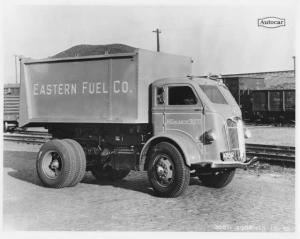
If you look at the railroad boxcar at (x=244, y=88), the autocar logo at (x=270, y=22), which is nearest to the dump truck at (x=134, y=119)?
the autocar logo at (x=270, y=22)

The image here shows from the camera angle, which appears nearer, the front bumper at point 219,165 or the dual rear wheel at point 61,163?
the front bumper at point 219,165

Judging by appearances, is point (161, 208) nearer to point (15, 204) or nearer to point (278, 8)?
point (15, 204)

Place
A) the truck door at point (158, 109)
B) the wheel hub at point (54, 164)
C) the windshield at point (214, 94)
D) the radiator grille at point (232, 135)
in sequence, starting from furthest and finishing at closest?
the wheel hub at point (54, 164) < the truck door at point (158, 109) < the windshield at point (214, 94) < the radiator grille at point (232, 135)

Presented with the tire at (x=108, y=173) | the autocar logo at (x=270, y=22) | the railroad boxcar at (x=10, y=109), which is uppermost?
the autocar logo at (x=270, y=22)

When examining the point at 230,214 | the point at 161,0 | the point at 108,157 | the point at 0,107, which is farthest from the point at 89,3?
the point at 230,214

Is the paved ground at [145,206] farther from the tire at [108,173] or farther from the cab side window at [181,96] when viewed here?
the cab side window at [181,96]

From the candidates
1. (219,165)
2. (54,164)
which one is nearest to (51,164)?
(54,164)

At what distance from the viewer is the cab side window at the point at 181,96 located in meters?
8.79

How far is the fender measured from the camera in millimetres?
8391

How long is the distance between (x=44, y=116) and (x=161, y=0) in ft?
12.2

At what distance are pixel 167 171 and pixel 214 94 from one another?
179 centimetres

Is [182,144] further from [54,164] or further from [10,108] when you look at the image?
[10,108]

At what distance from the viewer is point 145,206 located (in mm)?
8094

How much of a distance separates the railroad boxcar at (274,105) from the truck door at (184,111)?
2426 centimetres
